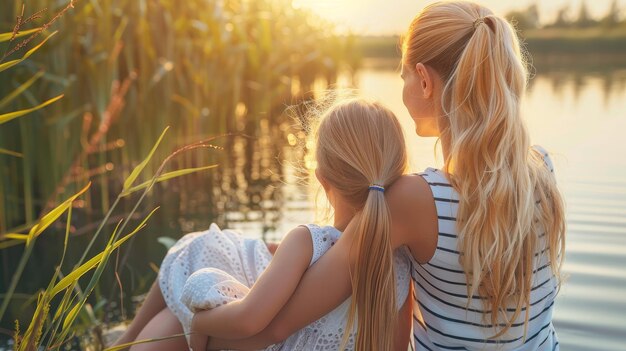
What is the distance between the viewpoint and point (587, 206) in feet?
13.3

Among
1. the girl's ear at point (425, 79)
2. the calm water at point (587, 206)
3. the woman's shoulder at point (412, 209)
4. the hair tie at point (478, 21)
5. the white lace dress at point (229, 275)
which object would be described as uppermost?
the hair tie at point (478, 21)

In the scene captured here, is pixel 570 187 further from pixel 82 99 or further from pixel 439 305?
pixel 439 305

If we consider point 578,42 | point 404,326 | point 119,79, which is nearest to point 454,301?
point 404,326

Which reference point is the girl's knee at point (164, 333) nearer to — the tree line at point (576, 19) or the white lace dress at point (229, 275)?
the white lace dress at point (229, 275)

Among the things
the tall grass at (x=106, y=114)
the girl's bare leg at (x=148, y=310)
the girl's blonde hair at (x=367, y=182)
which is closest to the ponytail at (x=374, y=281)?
the girl's blonde hair at (x=367, y=182)

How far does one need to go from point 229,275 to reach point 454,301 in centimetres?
48

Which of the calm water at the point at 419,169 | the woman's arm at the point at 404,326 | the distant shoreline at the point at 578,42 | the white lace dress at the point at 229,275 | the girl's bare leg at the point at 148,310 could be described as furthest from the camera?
the distant shoreline at the point at 578,42

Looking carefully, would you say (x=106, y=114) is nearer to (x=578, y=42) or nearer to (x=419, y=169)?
(x=419, y=169)

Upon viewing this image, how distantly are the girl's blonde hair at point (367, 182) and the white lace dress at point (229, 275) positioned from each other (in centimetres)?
8

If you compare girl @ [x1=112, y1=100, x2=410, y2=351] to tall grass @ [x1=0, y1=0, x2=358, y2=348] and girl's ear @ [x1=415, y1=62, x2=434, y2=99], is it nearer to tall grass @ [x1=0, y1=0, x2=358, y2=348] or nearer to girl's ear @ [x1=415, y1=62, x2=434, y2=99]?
girl's ear @ [x1=415, y1=62, x2=434, y2=99]

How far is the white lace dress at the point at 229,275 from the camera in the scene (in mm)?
1594

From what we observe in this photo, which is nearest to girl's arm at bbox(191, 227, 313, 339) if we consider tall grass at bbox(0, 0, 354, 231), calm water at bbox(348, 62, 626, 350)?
calm water at bbox(348, 62, 626, 350)

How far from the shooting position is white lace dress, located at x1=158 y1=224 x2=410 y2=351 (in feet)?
5.23

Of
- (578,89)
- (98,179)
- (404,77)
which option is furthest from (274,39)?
(404,77)
